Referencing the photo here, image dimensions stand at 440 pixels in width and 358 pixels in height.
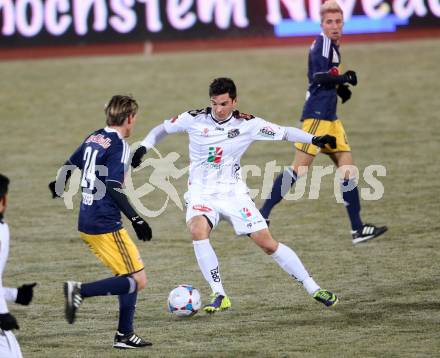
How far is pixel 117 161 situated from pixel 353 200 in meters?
4.00

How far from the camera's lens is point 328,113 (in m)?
10.8

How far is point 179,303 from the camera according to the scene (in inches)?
322

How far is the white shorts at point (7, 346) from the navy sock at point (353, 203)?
17.5 feet

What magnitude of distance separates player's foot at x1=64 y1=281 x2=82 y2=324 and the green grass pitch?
32 centimetres

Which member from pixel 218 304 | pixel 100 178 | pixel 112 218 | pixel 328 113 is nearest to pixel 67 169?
pixel 100 178

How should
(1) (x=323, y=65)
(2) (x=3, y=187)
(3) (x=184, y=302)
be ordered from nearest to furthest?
(2) (x=3, y=187), (3) (x=184, y=302), (1) (x=323, y=65)

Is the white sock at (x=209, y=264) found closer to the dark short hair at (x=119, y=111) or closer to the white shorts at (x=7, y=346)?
the dark short hair at (x=119, y=111)

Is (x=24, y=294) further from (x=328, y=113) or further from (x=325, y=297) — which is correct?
(x=328, y=113)

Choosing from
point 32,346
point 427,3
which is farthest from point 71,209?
point 427,3

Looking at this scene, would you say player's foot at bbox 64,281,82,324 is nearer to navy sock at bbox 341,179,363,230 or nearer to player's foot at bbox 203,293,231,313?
player's foot at bbox 203,293,231,313

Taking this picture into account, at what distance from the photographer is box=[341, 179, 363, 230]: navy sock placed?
10812 mm

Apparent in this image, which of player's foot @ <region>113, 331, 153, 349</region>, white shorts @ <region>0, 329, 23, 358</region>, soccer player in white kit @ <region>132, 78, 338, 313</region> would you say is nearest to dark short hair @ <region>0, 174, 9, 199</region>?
white shorts @ <region>0, 329, 23, 358</region>

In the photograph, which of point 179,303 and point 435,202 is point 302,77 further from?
point 179,303

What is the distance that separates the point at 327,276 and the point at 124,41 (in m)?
→ 12.9
